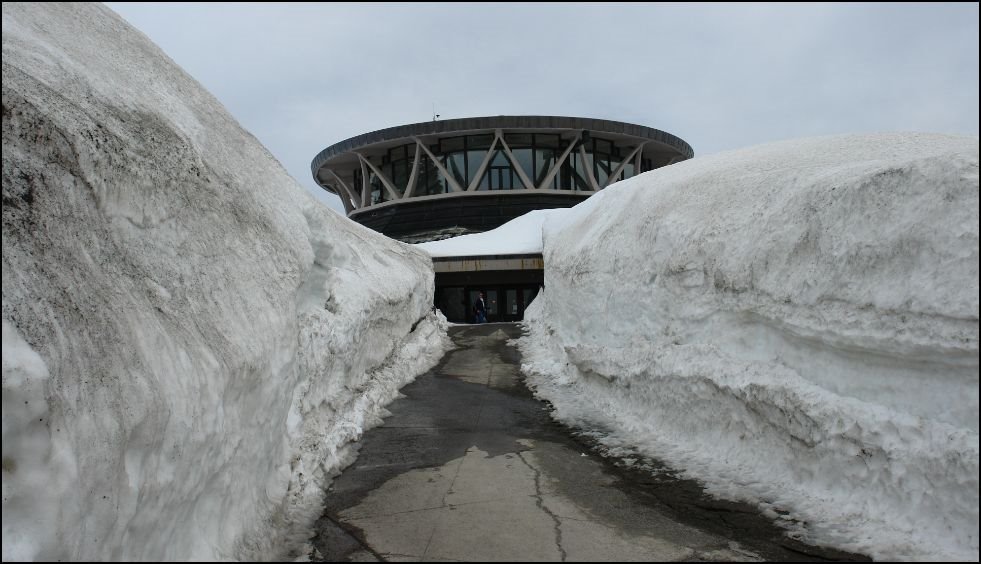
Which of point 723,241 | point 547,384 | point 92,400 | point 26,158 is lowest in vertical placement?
point 547,384

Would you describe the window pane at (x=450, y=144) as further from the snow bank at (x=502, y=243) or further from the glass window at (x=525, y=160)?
the snow bank at (x=502, y=243)

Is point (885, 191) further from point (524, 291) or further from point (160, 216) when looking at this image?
point (524, 291)

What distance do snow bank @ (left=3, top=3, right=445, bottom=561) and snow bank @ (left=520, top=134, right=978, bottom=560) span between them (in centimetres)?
389

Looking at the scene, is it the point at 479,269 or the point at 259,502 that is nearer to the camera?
the point at 259,502

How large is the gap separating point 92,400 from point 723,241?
6569 millimetres

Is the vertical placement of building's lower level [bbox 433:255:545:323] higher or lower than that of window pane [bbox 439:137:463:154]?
lower

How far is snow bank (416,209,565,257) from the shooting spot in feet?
71.2

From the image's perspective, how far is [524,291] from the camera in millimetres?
24922

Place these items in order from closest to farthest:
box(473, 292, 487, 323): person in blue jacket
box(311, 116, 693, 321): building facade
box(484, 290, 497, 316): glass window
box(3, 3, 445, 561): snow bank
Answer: box(3, 3, 445, 561): snow bank < box(473, 292, 487, 323): person in blue jacket < box(484, 290, 497, 316): glass window < box(311, 116, 693, 321): building facade

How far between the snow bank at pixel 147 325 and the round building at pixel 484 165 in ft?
79.6

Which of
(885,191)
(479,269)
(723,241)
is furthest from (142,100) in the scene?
(479,269)

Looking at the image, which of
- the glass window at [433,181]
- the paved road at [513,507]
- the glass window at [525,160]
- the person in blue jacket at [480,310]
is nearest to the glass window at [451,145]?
the glass window at [433,181]

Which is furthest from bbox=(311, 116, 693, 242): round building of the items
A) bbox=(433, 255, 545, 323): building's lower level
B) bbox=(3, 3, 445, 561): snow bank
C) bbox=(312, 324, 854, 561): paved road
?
bbox=(312, 324, 854, 561): paved road

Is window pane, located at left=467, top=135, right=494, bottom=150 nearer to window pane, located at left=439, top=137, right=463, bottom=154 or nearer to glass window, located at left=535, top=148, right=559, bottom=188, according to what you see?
window pane, located at left=439, top=137, right=463, bottom=154
